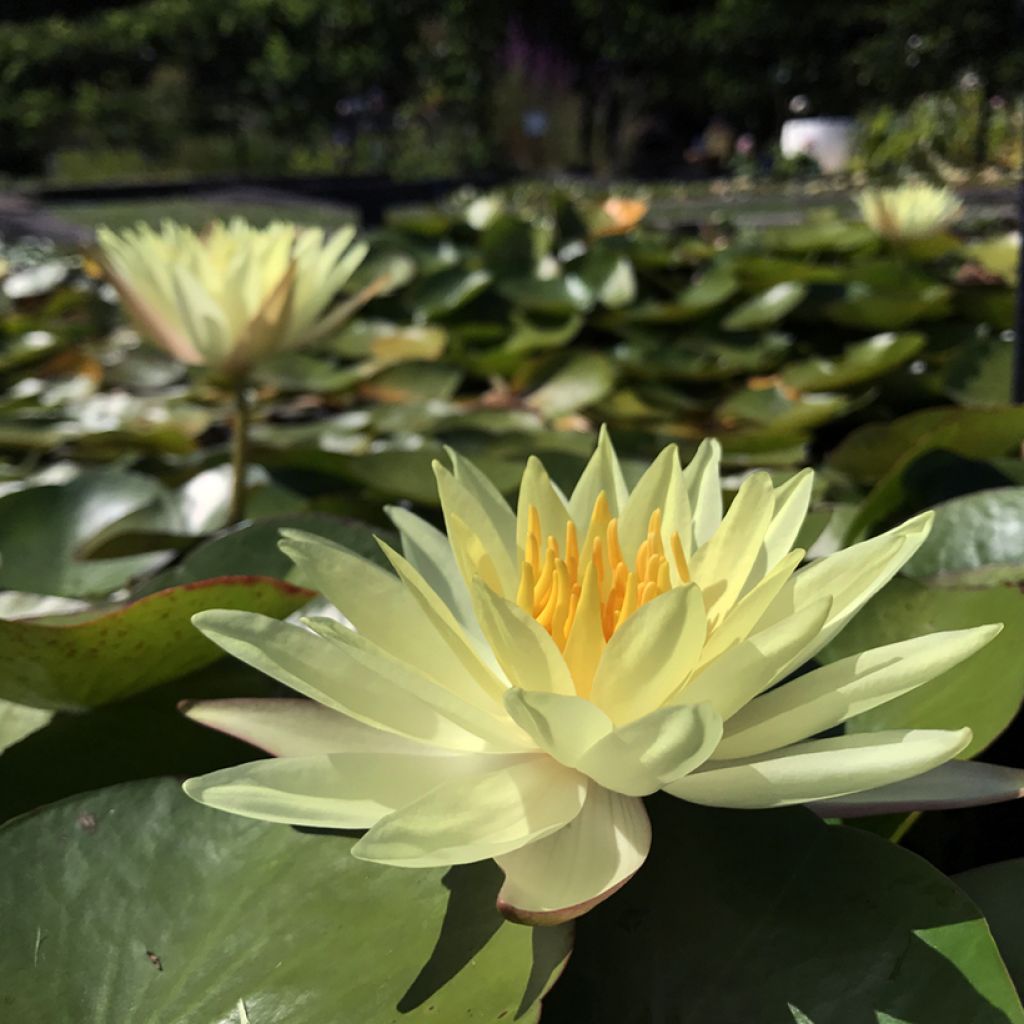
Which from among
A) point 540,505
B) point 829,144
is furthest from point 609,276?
point 829,144

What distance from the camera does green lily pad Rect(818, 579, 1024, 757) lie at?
0.36m

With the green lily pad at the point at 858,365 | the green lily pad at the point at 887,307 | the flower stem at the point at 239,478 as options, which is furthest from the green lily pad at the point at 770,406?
Answer: the flower stem at the point at 239,478

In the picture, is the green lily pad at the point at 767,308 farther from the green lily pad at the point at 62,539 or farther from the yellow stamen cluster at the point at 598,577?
the yellow stamen cluster at the point at 598,577

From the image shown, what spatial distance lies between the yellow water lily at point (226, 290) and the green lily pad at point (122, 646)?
39cm

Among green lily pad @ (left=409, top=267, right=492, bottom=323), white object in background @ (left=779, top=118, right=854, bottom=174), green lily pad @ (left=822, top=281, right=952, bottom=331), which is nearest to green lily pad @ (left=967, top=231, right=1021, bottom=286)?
green lily pad @ (left=822, top=281, right=952, bottom=331)

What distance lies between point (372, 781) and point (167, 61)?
35.8ft

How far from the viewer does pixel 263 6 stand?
9531 mm

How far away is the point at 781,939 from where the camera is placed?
302 millimetres

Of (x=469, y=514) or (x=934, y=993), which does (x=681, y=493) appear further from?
(x=934, y=993)

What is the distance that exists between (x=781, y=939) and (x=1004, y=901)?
0.09 meters

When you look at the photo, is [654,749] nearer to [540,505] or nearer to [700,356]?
[540,505]

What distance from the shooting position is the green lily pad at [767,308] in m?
1.23

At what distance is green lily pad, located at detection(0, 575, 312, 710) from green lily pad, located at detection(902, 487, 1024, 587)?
32 centimetres

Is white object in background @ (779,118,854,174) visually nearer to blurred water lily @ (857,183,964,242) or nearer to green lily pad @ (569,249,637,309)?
blurred water lily @ (857,183,964,242)
